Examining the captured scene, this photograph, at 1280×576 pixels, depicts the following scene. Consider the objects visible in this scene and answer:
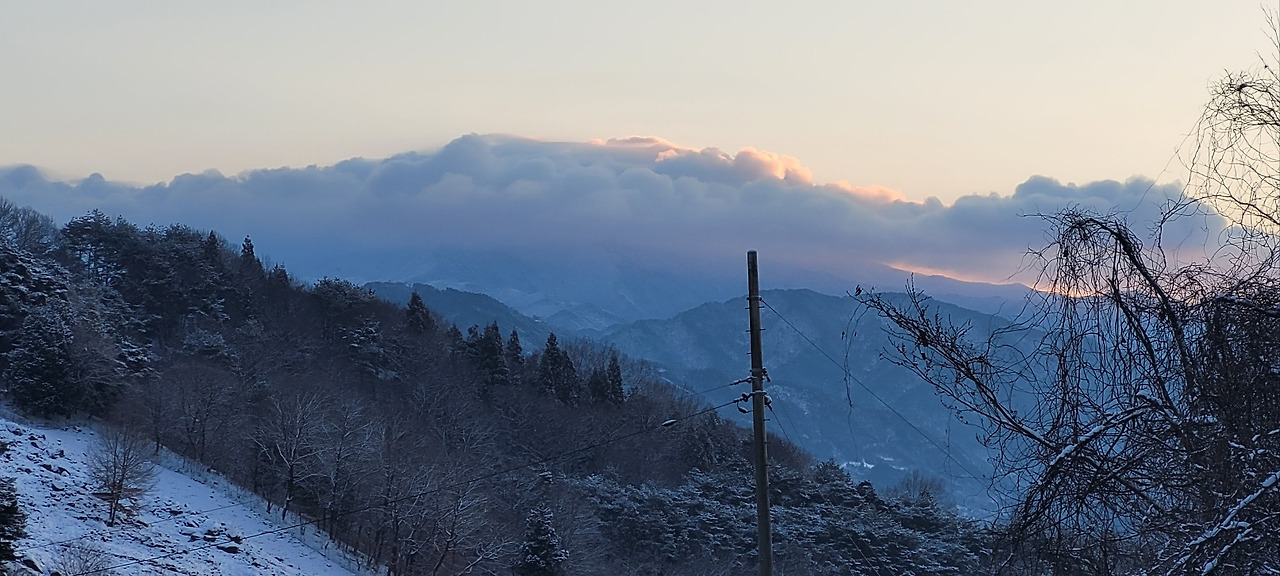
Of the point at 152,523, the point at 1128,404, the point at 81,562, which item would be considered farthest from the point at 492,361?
the point at 1128,404

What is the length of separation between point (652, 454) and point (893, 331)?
194 ft

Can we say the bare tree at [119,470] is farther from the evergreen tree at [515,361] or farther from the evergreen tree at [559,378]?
the evergreen tree at [515,361]

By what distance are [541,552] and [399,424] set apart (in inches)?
759

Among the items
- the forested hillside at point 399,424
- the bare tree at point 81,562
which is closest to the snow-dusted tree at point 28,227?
the forested hillside at point 399,424

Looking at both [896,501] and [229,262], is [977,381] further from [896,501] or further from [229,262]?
[229,262]

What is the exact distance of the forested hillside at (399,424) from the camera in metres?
40.4

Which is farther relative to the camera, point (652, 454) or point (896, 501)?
point (652, 454)

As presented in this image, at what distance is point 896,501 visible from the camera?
50.0 metres

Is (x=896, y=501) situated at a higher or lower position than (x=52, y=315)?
lower

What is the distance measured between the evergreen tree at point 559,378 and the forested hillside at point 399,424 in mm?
151

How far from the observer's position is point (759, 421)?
395 inches

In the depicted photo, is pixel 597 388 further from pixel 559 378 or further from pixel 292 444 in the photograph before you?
pixel 292 444

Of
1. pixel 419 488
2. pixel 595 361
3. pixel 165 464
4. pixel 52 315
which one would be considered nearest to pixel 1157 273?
pixel 419 488

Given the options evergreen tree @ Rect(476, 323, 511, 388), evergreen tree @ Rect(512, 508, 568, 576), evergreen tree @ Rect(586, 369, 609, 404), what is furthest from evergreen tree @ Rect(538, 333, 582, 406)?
evergreen tree @ Rect(512, 508, 568, 576)
